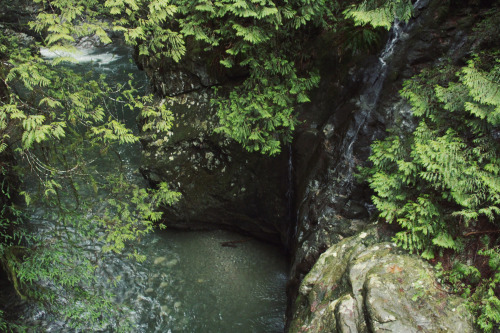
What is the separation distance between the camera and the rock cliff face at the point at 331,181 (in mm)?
3902

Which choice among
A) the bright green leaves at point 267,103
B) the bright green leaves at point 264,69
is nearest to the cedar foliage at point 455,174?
the bright green leaves at point 267,103

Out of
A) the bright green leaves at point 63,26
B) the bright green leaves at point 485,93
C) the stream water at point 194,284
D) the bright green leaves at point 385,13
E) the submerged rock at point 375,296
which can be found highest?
the bright green leaves at point 385,13

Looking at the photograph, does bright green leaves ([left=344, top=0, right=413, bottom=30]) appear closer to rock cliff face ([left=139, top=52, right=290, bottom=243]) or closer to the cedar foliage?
the cedar foliage

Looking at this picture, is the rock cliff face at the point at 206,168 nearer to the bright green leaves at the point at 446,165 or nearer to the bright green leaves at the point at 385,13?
the bright green leaves at the point at 446,165

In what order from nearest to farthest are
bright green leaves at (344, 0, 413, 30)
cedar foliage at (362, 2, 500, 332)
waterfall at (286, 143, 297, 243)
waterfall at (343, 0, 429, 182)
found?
cedar foliage at (362, 2, 500, 332), bright green leaves at (344, 0, 413, 30), waterfall at (343, 0, 429, 182), waterfall at (286, 143, 297, 243)

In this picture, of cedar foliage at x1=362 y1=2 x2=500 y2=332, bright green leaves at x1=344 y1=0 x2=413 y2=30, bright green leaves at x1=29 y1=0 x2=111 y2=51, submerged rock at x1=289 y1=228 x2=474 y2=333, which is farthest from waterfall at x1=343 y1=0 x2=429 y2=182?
bright green leaves at x1=29 y1=0 x2=111 y2=51

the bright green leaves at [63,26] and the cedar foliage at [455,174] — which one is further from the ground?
the bright green leaves at [63,26]

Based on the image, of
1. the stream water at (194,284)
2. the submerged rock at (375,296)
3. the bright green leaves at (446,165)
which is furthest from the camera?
the stream water at (194,284)

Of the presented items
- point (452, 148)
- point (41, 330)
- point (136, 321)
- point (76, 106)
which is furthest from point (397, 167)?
point (41, 330)

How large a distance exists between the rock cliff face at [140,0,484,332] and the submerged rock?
1cm

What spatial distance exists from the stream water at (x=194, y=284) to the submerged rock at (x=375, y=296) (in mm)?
2646

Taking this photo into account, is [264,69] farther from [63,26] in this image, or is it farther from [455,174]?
[455,174]

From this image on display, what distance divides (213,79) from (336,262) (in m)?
5.75

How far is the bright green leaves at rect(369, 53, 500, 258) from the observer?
382 centimetres
